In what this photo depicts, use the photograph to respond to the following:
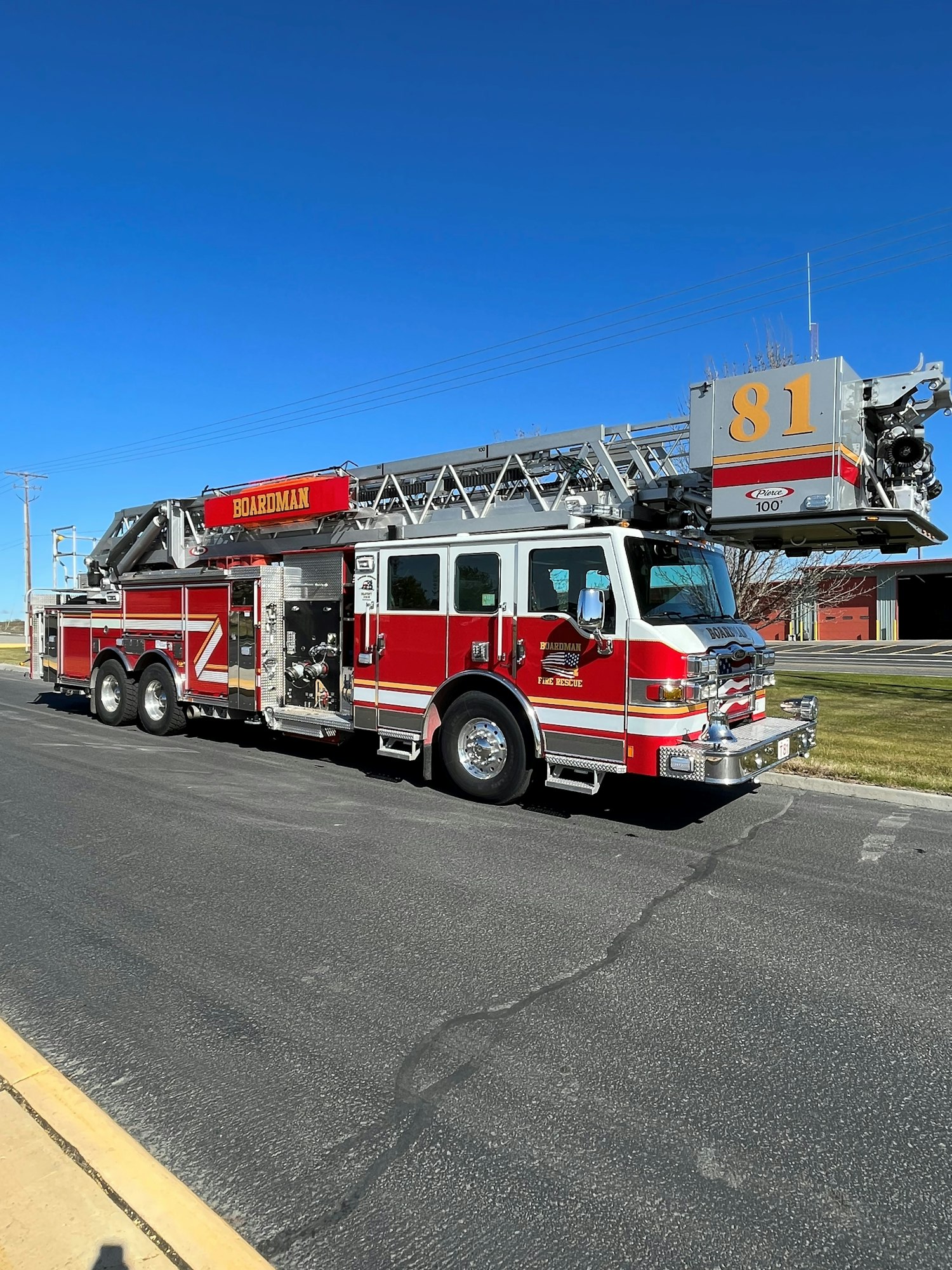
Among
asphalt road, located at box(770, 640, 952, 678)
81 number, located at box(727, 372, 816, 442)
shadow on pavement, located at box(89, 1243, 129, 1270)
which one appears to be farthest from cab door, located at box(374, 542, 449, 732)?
asphalt road, located at box(770, 640, 952, 678)

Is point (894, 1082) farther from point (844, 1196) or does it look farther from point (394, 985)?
point (394, 985)

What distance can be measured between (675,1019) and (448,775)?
4.34m

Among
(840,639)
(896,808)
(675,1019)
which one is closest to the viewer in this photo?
(675,1019)

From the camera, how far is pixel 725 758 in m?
5.86

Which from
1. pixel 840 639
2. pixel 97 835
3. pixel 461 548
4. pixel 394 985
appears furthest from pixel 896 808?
pixel 840 639

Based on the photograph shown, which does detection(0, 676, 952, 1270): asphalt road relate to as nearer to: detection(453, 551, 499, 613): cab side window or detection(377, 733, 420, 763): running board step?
detection(377, 733, 420, 763): running board step

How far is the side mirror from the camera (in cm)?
613

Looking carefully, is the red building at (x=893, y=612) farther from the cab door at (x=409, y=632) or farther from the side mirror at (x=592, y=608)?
the side mirror at (x=592, y=608)

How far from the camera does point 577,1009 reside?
3.53 m

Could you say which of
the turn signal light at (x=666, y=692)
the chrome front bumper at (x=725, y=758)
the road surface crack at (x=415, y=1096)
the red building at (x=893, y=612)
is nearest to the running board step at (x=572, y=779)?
the chrome front bumper at (x=725, y=758)

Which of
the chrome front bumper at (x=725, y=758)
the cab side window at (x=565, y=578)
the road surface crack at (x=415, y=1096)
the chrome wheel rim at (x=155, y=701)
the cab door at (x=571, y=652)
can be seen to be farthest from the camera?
the chrome wheel rim at (x=155, y=701)

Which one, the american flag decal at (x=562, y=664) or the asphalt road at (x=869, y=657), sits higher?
the american flag decal at (x=562, y=664)

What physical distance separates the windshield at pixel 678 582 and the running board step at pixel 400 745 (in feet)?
8.45

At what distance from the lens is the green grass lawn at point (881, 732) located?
8.09m
